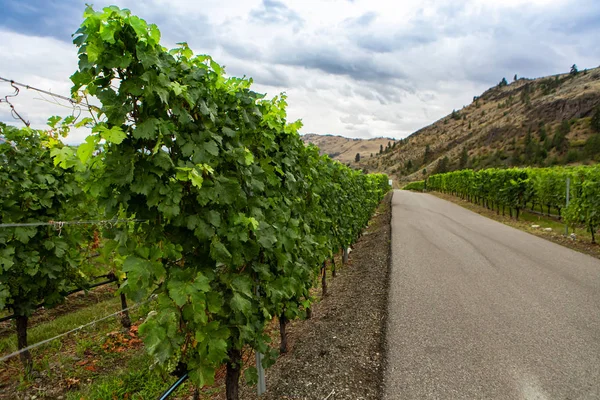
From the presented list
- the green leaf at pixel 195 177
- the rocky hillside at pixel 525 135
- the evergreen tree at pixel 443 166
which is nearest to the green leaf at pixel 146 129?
the green leaf at pixel 195 177

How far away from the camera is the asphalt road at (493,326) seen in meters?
3.57

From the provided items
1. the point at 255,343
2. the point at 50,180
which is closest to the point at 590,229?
the point at 255,343

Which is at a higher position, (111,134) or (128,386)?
(111,134)

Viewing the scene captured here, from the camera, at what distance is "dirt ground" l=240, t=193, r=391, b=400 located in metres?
3.47

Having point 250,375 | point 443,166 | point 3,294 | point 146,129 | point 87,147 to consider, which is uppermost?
point 443,166

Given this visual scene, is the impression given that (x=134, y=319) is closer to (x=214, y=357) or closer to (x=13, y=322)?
(x=13, y=322)

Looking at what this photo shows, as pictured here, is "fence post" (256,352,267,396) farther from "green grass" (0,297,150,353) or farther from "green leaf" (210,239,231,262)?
"green grass" (0,297,150,353)

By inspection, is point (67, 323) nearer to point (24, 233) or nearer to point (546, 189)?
point (24, 233)

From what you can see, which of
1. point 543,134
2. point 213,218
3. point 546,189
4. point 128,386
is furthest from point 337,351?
point 543,134

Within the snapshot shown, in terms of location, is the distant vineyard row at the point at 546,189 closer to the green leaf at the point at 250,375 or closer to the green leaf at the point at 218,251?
the green leaf at the point at 250,375

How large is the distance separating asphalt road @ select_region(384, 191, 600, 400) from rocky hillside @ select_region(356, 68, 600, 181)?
52.6 m

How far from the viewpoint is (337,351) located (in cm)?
420

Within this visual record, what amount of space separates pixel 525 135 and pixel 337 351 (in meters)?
79.7

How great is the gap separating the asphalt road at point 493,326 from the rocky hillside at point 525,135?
52557 millimetres
